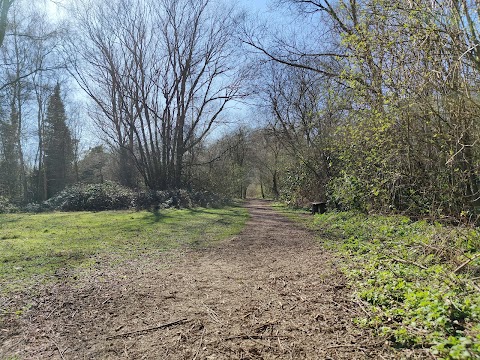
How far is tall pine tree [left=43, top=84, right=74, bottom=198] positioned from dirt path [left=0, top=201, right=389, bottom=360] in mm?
31848

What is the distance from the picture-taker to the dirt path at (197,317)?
2830 millimetres

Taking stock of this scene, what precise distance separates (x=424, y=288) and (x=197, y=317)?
241 centimetres

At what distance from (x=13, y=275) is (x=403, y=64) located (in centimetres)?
729

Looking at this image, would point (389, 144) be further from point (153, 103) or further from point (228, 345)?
point (153, 103)

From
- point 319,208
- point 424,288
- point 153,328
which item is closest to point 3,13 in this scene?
point 153,328

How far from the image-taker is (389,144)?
7.22 m

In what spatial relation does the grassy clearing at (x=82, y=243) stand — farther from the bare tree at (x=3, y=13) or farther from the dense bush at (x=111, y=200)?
the bare tree at (x=3, y=13)

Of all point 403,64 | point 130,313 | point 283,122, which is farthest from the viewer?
point 283,122

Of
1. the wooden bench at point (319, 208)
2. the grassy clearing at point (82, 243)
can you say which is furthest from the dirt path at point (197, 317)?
the wooden bench at point (319, 208)

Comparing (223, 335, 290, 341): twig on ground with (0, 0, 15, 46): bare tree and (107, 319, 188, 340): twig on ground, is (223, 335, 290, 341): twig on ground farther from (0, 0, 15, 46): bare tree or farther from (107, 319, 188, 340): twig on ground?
(0, 0, 15, 46): bare tree

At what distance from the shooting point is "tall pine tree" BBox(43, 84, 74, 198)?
32406 mm

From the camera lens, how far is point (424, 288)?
339 cm

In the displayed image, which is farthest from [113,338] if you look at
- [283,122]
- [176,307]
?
[283,122]

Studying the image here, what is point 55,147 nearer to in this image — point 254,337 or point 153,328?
point 153,328
